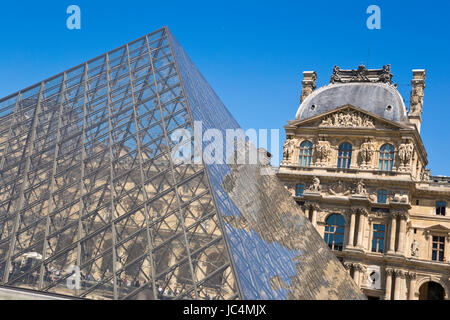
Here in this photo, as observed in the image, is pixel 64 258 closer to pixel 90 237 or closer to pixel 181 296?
pixel 90 237

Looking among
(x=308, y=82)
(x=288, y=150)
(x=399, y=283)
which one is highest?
(x=308, y=82)

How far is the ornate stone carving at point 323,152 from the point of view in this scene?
36656 millimetres

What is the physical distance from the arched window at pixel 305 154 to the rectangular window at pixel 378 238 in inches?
250

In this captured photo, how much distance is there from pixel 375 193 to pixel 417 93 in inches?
362

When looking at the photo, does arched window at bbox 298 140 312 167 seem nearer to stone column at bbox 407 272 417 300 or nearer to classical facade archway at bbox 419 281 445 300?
stone column at bbox 407 272 417 300

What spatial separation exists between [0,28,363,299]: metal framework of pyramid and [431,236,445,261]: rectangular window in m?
17.0

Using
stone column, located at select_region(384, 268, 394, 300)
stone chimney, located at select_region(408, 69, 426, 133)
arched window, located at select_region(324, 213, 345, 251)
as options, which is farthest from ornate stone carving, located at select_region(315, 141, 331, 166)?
stone column, located at select_region(384, 268, 394, 300)

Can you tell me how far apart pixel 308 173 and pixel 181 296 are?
27.8 meters

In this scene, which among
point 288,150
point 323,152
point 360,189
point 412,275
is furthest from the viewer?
point 288,150

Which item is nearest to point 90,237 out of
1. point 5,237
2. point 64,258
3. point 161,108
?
point 64,258

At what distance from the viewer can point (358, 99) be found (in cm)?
3903

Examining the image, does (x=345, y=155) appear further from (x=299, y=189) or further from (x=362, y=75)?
(x=362, y=75)

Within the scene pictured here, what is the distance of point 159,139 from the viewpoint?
14109 millimetres

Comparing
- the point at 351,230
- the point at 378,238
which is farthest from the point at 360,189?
the point at 378,238
